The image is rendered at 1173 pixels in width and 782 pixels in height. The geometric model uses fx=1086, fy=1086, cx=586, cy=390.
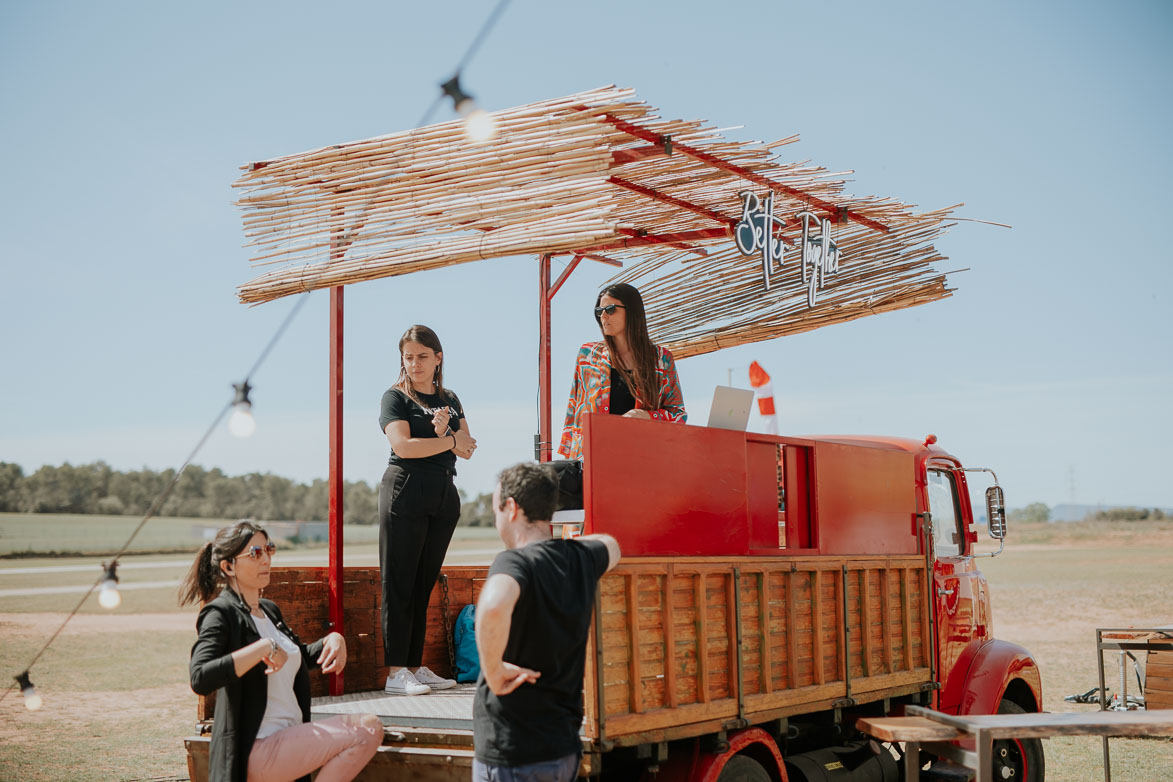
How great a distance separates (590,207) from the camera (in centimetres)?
503

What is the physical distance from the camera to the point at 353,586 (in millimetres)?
6289

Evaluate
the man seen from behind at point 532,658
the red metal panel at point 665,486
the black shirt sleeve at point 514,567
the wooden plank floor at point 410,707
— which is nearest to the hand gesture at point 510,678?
the man seen from behind at point 532,658

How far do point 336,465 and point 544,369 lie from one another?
1704 millimetres

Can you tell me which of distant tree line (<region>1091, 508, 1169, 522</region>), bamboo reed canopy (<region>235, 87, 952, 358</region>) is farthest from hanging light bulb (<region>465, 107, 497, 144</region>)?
distant tree line (<region>1091, 508, 1169, 522</region>)

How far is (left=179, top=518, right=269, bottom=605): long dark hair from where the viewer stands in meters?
4.54

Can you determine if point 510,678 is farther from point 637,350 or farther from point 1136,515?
point 1136,515

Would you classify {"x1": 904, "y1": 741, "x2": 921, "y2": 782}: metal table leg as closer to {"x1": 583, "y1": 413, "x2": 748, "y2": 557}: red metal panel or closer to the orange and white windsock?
{"x1": 583, "y1": 413, "x2": 748, "y2": 557}: red metal panel

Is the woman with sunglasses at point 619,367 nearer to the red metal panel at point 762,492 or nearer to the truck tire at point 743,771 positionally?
the red metal panel at point 762,492

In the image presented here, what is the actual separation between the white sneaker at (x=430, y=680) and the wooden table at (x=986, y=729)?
7.34ft

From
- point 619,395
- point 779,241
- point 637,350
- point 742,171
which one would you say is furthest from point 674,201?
point 619,395

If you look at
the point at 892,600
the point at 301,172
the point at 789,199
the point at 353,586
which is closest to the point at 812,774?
the point at 892,600

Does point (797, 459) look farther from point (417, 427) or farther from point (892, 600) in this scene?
point (417, 427)

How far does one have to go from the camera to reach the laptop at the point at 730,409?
5086 millimetres

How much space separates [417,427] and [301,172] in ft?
5.54
